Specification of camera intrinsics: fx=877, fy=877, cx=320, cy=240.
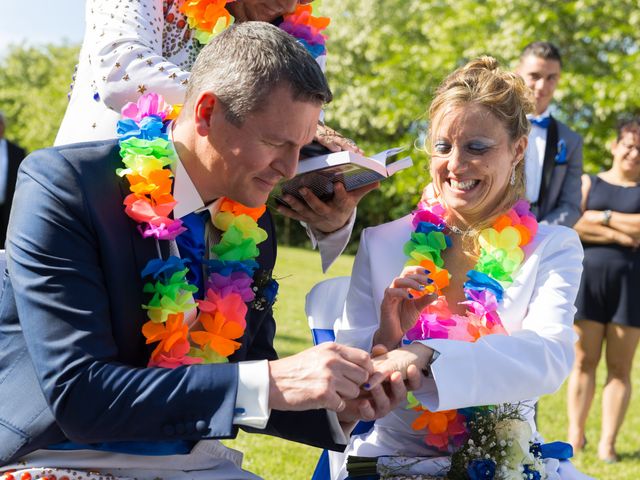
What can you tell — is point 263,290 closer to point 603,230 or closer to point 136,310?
point 136,310

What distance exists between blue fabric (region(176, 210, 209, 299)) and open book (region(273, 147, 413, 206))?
37cm

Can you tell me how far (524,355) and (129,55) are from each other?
171 centimetres

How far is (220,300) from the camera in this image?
2.74 meters

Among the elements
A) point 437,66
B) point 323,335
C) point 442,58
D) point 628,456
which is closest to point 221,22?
point 323,335

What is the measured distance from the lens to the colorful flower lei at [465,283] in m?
3.13

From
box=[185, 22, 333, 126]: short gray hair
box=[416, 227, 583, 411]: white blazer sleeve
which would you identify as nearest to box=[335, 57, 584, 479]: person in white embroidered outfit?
box=[416, 227, 583, 411]: white blazer sleeve

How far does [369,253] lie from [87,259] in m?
1.44

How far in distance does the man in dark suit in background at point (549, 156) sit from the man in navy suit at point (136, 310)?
4.11 meters

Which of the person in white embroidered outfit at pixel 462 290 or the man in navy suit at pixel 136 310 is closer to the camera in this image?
the man in navy suit at pixel 136 310

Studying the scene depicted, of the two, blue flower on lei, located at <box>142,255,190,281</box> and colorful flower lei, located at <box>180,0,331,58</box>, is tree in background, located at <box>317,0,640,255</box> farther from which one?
blue flower on lei, located at <box>142,255,190,281</box>

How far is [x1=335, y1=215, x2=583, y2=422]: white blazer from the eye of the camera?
2.83m

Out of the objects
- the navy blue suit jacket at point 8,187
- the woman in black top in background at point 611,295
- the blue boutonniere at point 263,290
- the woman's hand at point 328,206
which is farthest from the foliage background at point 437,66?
the blue boutonniere at point 263,290

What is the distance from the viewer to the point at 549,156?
6555mm

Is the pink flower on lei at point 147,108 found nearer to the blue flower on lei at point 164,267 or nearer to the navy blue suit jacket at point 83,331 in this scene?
the navy blue suit jacket at point 83,331
